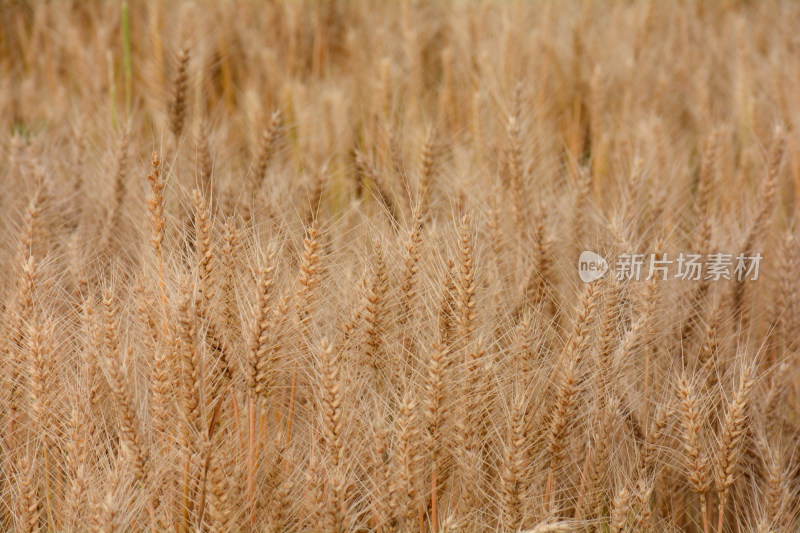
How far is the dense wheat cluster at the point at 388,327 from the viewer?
1211 mm

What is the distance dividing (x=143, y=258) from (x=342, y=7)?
120 inches

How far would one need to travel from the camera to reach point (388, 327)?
55.4 inches

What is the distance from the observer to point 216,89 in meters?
3.48

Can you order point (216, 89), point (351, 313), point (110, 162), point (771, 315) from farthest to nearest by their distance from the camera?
point (216, 89)
point (110, 162)
point (771, 315)
point (351, 313)

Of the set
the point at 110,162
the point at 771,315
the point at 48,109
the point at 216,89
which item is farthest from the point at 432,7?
the point at 771,315

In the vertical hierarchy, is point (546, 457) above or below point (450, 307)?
below

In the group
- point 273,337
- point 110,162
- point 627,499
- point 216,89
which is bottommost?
point 216,89

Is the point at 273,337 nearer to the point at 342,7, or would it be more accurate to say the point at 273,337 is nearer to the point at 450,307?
the point at 450,307

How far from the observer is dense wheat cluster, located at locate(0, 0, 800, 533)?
121 centimetres

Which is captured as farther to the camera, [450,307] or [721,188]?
[721,188]

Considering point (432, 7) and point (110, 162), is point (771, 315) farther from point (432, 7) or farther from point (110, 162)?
point (432, 7)

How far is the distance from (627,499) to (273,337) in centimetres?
70

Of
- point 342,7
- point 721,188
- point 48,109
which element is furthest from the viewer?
point 342,7

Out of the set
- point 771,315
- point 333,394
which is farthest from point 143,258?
point 771,315
